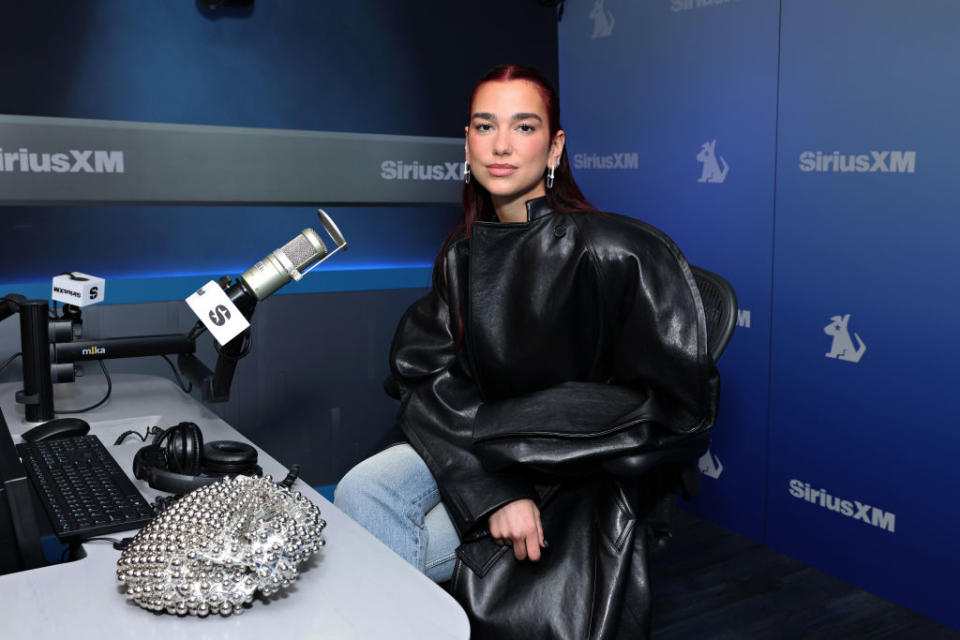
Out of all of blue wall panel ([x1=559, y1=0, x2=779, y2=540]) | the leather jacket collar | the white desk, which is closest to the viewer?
the white desk

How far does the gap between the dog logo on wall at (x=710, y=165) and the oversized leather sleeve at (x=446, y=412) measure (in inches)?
62.9

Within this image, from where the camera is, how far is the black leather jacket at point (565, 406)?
4.75ft

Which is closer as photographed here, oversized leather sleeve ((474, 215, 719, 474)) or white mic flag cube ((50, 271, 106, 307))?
oversized leather sleeve ((474, 215, 719, 474))

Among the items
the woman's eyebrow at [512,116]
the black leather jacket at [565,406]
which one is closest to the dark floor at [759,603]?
the black leather jacket at [565,406]

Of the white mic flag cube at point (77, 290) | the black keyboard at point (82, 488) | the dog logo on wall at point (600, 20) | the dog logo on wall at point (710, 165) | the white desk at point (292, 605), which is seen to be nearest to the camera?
the white desk at point (292, 605)

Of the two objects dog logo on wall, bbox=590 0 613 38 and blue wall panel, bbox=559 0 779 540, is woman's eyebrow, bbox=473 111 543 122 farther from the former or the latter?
dog logo on wall, bbox=590 0 613 38

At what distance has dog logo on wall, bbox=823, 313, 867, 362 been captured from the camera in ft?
8.66

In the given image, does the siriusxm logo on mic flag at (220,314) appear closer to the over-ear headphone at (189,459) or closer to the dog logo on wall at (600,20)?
the over-ear headphone at (189,459)

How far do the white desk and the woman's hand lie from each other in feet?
1.09

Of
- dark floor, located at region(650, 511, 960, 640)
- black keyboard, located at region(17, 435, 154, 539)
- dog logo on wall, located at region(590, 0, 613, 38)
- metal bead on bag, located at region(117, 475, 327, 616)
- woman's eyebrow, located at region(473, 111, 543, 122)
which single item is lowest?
dark floor, located at region(650, 511, 960, 640)

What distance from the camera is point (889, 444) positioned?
257 centimetres

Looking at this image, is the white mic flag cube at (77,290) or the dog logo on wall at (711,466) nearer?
the white mic flag cube at (77,290)

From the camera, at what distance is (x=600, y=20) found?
3.50 meters

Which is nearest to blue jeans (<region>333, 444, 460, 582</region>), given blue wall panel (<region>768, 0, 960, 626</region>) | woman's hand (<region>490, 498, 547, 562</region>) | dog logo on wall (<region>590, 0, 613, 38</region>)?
woman's hand (<region>490, 498, 547, 562</region>)
